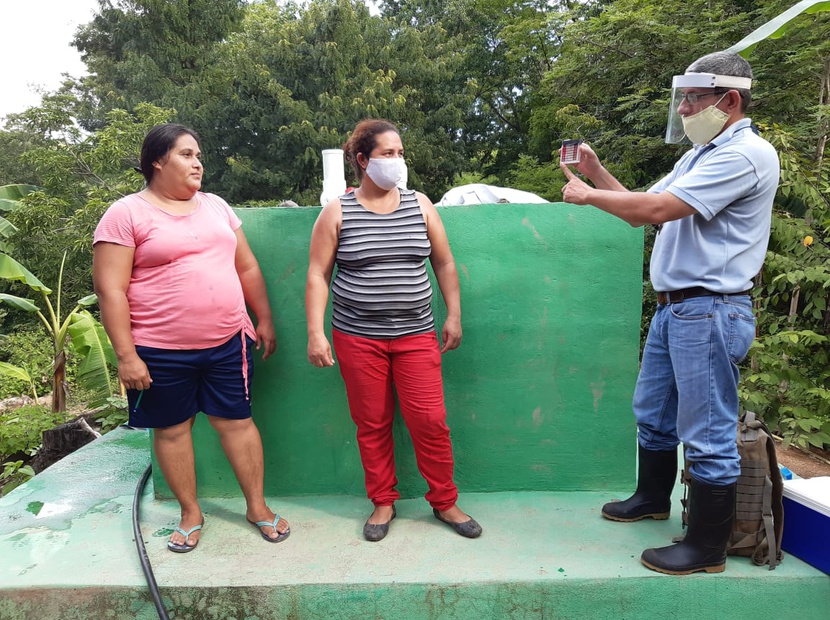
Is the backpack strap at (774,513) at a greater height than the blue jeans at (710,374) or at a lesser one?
lesser

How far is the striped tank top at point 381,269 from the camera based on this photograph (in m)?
2.65

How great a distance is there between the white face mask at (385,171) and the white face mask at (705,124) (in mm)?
1120

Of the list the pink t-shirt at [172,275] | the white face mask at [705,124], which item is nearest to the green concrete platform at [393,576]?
the pink t-shirt at [172,275]

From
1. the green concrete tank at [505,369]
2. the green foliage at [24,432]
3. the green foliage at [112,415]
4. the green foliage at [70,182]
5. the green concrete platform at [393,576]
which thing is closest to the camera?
the green concrete platform at [393,576]

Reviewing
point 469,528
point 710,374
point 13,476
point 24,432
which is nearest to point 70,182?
point 24,432

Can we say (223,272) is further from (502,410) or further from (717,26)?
(717,26)

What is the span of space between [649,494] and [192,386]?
2.11 meters

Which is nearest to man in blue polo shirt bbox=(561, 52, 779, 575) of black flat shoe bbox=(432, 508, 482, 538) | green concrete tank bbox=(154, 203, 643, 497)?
green concrete tank bbox=(154, 203, 643, 497)

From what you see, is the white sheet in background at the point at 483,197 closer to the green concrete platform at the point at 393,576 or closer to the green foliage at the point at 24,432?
the green concrete platform at the point at 393,576

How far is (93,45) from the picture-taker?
67.4ft

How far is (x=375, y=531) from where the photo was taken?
277cm

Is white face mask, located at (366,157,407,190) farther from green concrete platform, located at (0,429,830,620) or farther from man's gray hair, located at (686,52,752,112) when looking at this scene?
green concrete platform, located at (0,429,830,620)

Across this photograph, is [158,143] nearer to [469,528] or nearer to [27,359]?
[469,528]

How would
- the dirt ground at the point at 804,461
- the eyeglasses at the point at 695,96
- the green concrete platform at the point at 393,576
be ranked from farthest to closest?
the dirt ground at the point at 804,461 < the green concrete platform at the point at 393,576 < the eyeglasses at the point at 695,96
